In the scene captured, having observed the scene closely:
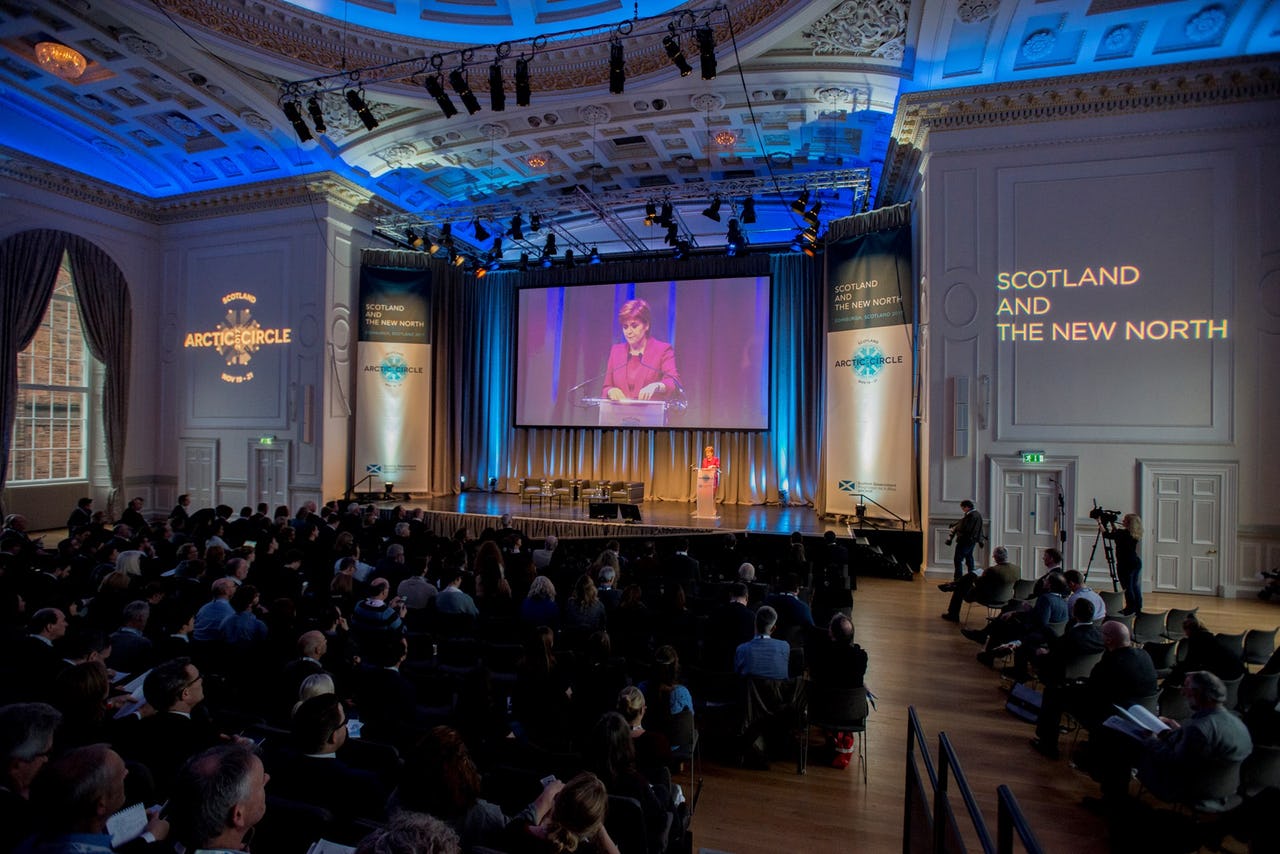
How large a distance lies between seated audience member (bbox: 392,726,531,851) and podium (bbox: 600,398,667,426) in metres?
13.2

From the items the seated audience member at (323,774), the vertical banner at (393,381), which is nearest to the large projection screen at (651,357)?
the vertical banner at (393,381)

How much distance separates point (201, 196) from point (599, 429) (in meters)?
9.93

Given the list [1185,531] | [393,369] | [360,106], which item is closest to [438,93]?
[360,106]

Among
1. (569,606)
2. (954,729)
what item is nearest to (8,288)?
(569,606)

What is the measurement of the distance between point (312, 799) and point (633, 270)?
1499 centimetres

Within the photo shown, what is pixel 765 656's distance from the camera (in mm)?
4602

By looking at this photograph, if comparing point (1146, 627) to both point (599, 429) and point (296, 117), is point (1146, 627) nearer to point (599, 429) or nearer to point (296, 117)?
point (599, 429)

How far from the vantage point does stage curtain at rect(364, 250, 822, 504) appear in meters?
15.5

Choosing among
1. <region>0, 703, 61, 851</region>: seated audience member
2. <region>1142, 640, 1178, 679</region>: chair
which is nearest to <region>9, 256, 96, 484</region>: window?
<region>0, 703, 61, 851</region>: seated audience member

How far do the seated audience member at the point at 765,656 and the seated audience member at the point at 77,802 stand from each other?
3415 mm

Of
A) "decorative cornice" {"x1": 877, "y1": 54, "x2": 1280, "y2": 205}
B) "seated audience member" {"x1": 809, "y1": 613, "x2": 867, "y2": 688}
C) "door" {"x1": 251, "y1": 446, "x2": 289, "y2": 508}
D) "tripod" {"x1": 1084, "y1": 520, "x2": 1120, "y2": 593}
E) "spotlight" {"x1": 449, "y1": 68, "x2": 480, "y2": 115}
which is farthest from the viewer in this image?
"door" {"x1": 251, "y1": 446, "x2": 289, "y2": 508}

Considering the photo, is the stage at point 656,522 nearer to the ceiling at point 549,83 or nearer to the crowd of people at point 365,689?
the crowd of people at point 365,689

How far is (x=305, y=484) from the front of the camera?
1401 centimetres

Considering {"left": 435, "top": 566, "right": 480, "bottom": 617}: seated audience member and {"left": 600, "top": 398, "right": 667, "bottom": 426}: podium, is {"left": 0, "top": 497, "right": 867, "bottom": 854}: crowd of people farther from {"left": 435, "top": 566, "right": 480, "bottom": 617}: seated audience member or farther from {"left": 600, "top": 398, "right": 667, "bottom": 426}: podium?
{"left": 600, "top": 398, "right": 667, "bottom": 426}: podium
